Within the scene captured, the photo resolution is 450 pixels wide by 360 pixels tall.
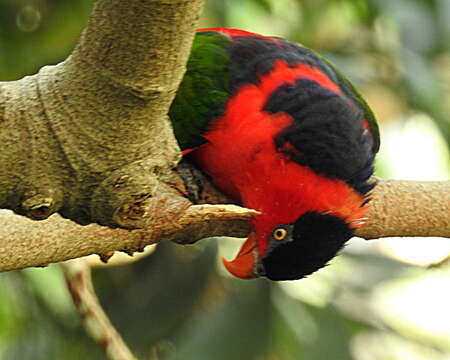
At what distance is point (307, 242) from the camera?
5.42 feet

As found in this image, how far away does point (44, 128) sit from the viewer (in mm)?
963

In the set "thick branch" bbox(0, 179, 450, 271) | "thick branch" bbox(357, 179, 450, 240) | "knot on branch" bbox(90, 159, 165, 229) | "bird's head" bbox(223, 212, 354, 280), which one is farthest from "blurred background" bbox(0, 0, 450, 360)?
"knot on branch" bbox(90, 159, 165, 229)

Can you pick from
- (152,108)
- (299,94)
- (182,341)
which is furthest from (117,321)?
(152,108)

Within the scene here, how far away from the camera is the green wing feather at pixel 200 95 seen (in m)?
1.83

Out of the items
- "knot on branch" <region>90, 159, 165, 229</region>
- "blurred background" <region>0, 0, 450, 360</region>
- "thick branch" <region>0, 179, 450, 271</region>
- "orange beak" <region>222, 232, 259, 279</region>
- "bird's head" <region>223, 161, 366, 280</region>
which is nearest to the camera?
"knot on branch" <region>90, 159, 165, 229</region>

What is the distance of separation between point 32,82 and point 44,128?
7 centimetres

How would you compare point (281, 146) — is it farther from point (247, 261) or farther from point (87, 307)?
point (87, 307)

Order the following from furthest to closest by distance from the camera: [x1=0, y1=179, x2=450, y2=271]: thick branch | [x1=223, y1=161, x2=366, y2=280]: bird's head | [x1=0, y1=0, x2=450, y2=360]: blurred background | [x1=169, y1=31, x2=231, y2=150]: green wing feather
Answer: [x1=0, y1=0, x2=450, y2=360]: blurred background → [x1=169, y1=31, x2=231, y2=150]: green wing feather → [x1=223, y1=161, x2=366, y2=280]: bird's head → [x1=0, y1=179, x2=450, y2=271]: thick branch

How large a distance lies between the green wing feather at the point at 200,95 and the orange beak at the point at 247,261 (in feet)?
0.99

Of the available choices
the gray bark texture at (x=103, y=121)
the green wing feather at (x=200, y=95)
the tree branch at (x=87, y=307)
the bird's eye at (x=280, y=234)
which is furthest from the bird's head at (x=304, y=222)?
the gray bark texture at (x=103, y=121)

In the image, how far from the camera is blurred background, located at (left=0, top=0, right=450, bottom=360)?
2506 millimetres

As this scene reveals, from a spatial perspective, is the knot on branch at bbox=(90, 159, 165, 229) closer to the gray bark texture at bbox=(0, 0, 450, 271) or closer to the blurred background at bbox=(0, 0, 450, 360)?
the gray bark texture at bbox=(0, 0, 450, 271)

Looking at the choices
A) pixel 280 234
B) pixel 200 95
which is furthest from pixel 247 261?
pixel 200 95

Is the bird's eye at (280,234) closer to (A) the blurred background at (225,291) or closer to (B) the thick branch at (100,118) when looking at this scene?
(B) the thick branch at (100,118)
